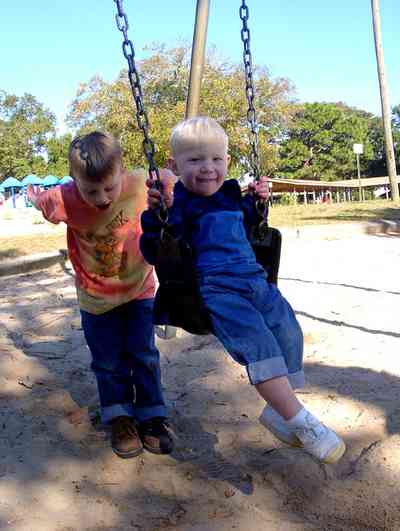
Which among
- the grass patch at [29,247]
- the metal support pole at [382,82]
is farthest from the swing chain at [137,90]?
the metal support pole at [382,82]

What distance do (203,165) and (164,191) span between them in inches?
6.4

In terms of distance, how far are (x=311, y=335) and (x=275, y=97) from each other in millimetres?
Result: 31890

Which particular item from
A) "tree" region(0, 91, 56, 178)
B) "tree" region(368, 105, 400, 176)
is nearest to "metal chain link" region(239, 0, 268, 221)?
"tree" region(0, 91, 56, 178)

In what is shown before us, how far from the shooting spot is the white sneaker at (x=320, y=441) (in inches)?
77.1

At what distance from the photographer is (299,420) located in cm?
199

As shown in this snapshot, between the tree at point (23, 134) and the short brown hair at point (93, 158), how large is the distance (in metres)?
51.9

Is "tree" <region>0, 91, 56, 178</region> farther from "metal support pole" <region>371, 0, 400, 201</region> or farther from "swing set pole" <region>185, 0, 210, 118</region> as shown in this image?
"swing set pole" <region>185, 0, 210, 118</region>

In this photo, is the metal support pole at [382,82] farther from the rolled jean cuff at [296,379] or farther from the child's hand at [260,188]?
the rolled jean cuff at [296,379]

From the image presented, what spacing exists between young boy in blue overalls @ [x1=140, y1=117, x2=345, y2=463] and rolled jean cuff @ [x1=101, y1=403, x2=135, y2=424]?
77cm

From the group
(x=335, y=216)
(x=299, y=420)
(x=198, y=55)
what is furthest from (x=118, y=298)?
(x=335, y=216)

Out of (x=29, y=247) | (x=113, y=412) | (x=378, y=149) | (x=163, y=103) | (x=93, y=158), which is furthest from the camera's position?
(x=378, y=149)

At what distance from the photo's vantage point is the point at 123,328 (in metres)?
2.71

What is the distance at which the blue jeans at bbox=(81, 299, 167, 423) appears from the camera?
104 inches

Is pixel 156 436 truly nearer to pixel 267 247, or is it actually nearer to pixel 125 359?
pixel 125 359
